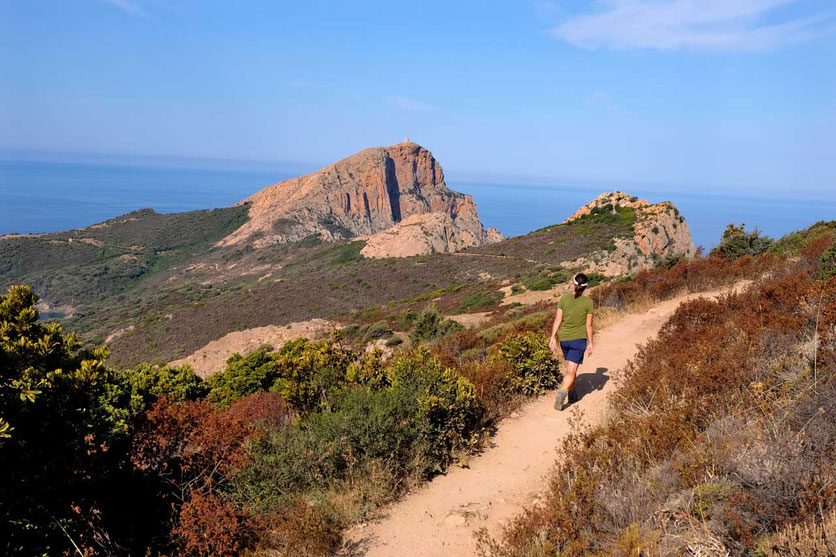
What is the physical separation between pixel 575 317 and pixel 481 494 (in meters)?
2.84

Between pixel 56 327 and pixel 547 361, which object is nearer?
pixel 56 327

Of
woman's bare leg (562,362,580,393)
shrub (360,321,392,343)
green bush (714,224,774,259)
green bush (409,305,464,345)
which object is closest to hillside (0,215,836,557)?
woman's bare leg (562,362,580,393)

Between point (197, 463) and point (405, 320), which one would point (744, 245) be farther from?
point (197, 463)

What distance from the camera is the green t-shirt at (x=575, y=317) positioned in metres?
6.35

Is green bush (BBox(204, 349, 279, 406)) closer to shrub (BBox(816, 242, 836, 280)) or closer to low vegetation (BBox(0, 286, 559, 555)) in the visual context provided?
low vegetation (BBox(0, 286, 559, 555))

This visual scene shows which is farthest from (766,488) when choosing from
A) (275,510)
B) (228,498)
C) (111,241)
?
(111,241)

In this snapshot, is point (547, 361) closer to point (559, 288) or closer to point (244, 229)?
point (559, 288)

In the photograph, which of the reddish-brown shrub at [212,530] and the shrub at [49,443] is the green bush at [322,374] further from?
the shrub at [49,443]

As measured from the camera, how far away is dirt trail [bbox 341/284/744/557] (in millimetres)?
3887

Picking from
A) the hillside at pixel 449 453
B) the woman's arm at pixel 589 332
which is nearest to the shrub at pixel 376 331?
the hillside at pixel 449 453

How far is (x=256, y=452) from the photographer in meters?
4.80

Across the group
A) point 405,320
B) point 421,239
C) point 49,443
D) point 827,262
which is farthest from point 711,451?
point 421,239

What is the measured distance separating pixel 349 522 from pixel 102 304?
3037 inches

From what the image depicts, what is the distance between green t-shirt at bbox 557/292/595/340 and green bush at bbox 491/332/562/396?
80 centimetres
